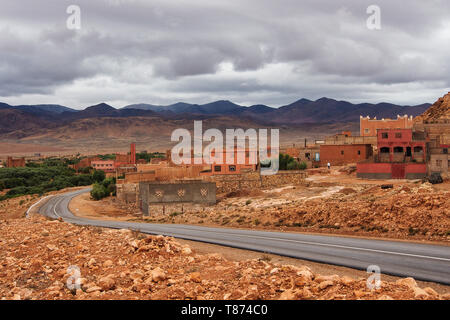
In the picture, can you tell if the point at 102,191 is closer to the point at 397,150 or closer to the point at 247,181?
the point at 247,181

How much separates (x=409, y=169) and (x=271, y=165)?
65.1ft

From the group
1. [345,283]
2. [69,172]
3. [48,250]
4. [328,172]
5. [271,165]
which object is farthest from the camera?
[69,172]

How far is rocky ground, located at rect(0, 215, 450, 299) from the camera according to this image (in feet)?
27.1

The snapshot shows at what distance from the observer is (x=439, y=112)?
87188mm

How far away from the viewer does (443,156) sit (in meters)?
46.4

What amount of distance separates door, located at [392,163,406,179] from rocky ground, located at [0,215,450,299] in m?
39.5

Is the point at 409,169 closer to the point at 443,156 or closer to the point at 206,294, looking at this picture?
the point at 443,156


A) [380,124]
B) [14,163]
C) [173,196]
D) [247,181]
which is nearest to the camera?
[173,196]

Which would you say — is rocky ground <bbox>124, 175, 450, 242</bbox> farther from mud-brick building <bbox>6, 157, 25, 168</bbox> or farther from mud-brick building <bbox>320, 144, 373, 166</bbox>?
mud-brick building <bbox>6, 157, 25, 168</bbox>

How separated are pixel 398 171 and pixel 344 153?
53.5 feet

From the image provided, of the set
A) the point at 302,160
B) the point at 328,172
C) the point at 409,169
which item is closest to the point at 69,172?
the point at 302,160

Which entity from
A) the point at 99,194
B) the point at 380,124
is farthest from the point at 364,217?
the point at 380,124

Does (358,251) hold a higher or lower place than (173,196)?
higher

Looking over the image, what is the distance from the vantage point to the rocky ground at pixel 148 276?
825 cm
